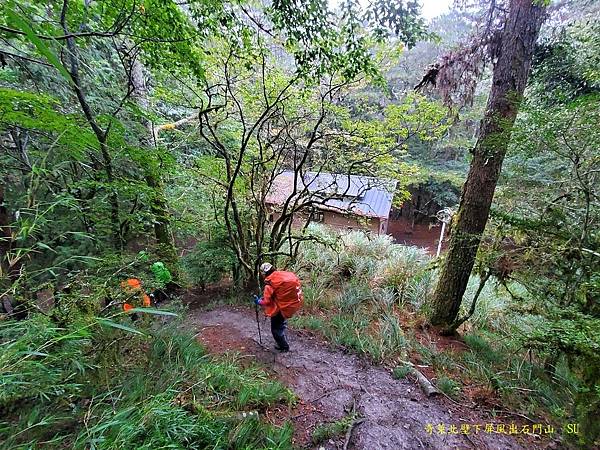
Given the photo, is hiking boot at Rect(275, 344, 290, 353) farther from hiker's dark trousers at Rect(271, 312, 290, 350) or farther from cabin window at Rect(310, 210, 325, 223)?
cabin window at Rect(310, 210, 325, 223)

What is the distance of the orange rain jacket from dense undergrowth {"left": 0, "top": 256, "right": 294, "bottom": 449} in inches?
45.2

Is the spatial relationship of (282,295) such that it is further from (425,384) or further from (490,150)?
(490,150)

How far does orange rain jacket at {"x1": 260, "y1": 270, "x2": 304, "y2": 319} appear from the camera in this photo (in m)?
3.65

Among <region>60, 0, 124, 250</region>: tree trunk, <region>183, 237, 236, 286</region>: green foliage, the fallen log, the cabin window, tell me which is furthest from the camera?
the cabin window

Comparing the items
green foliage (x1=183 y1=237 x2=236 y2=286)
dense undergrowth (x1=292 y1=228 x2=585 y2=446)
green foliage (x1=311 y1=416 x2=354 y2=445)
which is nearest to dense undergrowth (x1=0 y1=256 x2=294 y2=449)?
green foliage (x1=311 y1=416 x2=354 y2=445)

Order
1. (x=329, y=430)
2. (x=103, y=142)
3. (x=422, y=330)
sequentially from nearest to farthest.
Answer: (x=329, y=430), (x=103, y=142), (x=422, y=330)

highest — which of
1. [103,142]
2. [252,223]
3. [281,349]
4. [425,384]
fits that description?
[103,142]

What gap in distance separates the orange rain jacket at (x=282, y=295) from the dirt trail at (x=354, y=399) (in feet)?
2.23

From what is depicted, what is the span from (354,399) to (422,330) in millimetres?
2106

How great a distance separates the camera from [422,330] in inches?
178

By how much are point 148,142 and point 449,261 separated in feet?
19.0

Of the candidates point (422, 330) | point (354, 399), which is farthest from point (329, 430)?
point (422, 330)

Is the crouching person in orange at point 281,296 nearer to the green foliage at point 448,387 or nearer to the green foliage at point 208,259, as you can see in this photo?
the green foliage at point 448,387

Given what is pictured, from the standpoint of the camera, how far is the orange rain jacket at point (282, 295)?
365cm
